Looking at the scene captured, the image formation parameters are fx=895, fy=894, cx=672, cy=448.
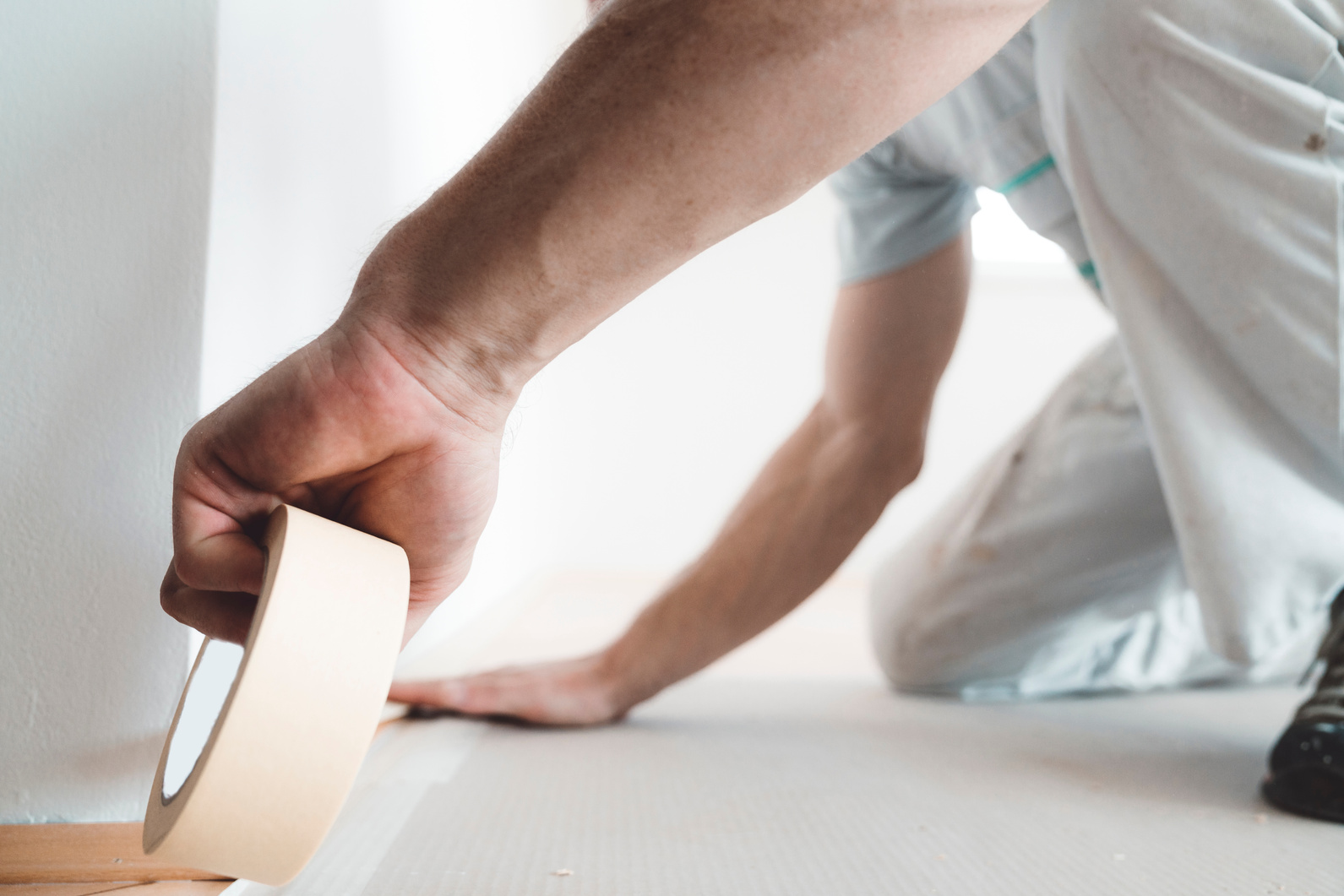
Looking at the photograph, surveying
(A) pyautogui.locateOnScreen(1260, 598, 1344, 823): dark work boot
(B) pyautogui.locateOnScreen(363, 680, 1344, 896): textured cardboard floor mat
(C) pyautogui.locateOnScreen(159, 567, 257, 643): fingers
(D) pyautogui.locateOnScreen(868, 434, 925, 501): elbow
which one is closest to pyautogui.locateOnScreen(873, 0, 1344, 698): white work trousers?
(A) pyautogui.locateOnScreen(1260, 598, 1344, 823): dark work boot

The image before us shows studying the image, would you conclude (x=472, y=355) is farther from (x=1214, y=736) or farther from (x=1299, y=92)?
(x=1214, y=736)

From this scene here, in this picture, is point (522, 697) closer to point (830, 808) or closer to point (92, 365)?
point (830, 808)

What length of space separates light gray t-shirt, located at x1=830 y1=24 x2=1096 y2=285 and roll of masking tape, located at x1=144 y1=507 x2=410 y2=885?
499 millimetres

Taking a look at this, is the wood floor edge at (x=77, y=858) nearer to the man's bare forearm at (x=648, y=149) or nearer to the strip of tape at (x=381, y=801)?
the strip of tape at (x=381, y=801)

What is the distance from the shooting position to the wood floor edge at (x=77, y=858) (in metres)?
0.44

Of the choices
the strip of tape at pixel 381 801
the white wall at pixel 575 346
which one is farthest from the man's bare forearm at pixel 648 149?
the strip of tape at pixel 381 801

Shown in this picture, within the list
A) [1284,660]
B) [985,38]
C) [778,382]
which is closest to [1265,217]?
[985,38]

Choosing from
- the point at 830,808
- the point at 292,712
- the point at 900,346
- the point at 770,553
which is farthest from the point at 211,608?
the point at 900,346

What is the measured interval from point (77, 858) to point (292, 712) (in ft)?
0.77

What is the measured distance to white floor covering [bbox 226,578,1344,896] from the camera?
44 cm

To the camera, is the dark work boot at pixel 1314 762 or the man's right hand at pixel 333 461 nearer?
the man's right hand at pixel 333 461

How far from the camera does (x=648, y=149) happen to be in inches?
12.4

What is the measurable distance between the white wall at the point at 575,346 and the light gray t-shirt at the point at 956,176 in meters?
0.06

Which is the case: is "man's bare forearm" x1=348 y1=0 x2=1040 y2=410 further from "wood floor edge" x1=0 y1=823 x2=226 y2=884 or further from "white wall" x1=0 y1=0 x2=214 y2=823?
"wood floor edge" x1=0 y1=823 x2=226 y2=884
